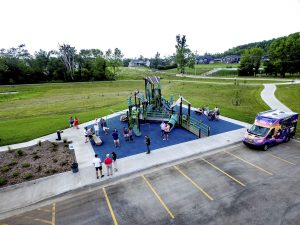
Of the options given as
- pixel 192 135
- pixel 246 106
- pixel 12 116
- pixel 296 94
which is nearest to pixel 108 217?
pixel 192 135

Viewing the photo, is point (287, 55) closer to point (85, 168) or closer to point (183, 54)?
point (183, 54)

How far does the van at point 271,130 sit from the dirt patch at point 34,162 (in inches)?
572

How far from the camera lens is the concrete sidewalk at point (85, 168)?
12137 millimetres

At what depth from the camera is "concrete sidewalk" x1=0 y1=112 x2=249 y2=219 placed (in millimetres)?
12137

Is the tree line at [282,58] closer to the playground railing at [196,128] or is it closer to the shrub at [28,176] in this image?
the playground railing at [196,128]

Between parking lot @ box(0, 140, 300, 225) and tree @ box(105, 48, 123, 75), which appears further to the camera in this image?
tree @ box(105, 48, 123, 75)

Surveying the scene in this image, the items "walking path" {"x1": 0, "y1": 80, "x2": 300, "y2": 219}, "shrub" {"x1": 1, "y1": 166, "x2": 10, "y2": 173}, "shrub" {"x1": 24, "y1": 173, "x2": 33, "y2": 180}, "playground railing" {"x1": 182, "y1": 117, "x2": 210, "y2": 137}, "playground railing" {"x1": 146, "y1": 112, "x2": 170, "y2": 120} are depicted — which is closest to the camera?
"walking path" {"x1": 0, "y1": 80, "x2": 300, "y2": 219}

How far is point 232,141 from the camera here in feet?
60.4

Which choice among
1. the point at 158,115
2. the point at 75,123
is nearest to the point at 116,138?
the point at 158,115

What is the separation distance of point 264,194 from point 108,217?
27.6 feet

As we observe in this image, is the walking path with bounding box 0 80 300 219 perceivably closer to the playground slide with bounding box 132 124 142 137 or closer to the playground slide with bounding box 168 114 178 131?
the playground slide with bounding box 168 114 178 131

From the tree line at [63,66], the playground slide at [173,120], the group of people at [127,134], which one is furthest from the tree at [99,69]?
the group of people at [127,134]

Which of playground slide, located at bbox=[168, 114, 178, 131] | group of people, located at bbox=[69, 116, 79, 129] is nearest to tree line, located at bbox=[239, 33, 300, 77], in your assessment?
playground slide, located at bbox=[168, 114, 178, 131]

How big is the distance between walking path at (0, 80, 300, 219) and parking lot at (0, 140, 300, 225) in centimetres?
82
